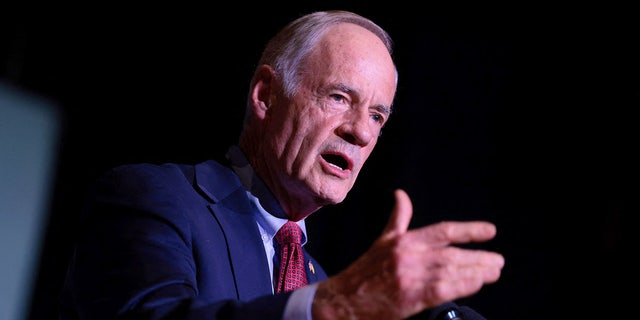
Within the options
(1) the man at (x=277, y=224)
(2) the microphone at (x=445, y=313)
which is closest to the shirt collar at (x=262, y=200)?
(1) the man at (x=277, y=224)

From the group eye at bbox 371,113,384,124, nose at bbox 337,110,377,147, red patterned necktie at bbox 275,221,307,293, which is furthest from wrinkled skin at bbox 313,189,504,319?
eye at bbox 371,113,384,124

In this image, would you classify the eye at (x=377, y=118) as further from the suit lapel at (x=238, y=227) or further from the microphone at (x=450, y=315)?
the microphone at (x=450, y=315)

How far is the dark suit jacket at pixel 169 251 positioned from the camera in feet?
2.79

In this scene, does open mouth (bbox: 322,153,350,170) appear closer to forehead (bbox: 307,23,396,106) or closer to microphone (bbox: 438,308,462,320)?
forehead (bbox: 307,23,396,106)

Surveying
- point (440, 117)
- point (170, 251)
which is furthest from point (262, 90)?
point (440, 117)

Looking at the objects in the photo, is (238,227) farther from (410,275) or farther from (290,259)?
(410,275)

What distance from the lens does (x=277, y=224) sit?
1.39m

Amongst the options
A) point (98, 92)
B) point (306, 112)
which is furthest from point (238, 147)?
point (98, 92)

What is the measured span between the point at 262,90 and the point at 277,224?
1.25 feet

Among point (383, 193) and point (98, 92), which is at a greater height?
point (98, 92)

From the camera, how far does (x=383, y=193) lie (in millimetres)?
2699

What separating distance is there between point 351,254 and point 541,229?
0.83 m

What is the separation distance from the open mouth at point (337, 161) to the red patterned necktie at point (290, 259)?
0.17m

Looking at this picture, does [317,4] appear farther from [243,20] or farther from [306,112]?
[306,112]
